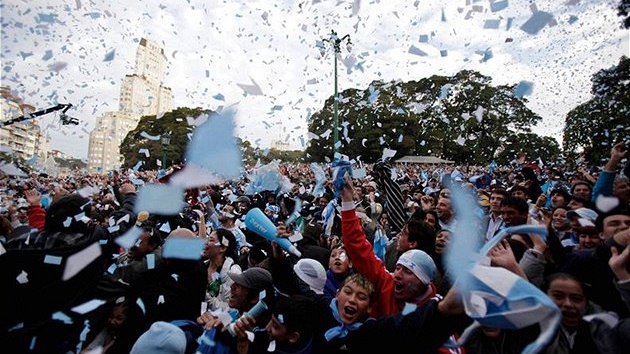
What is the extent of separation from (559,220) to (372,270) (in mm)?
2612

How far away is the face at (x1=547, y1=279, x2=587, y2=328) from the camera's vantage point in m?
2.09

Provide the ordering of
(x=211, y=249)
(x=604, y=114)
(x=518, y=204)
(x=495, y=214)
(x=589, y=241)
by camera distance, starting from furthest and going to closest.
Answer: (x=604, y=114), (x=495, y=214), (x=211, y=249), (x=518, y=204), (x=589, y=241)

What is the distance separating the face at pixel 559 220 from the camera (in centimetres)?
409

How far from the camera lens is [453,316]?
164 cm

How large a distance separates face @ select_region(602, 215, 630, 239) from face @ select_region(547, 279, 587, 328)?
975mm

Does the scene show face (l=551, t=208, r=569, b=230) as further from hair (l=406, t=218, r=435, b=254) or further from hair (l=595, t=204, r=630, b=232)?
hair (l=406, t=218, r=435, b=254)

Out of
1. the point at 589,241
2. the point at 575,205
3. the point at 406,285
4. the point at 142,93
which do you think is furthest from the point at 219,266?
the point at 142,93

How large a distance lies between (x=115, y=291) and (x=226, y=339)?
3.14ft

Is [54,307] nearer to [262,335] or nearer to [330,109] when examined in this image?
[262,335]

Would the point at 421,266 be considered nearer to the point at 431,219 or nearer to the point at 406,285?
the point at 406,285

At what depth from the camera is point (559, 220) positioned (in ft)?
13.6

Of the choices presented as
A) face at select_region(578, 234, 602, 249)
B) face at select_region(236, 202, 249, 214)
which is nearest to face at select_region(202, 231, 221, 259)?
face at select_region(578, 234, 602, 249)

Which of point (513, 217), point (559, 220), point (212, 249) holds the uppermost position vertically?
point (513, 217)

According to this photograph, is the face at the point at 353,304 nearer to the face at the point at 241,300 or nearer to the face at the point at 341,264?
the face at the point at 241,300
